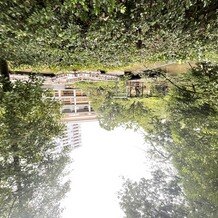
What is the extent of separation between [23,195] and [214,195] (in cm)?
1156

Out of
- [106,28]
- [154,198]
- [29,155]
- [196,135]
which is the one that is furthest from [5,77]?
[154,198]

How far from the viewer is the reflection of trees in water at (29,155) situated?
11820 mm

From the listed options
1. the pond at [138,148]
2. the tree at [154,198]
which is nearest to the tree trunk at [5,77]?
the pond at [138,148]

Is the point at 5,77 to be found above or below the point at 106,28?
below

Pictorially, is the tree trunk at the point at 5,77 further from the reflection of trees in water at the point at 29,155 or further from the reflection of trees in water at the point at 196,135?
the reflection of trees in water at the point at 196,135

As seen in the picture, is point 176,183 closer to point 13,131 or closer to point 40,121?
point 40,121

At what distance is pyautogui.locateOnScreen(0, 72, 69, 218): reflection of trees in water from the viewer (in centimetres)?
1182

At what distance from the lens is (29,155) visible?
13.4m

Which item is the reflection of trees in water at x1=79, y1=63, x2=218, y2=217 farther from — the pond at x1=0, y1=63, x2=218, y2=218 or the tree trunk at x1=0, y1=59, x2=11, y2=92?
the tree trunk at x1=0, y1=59, x2=11, y2=92

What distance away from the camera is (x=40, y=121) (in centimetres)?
1398

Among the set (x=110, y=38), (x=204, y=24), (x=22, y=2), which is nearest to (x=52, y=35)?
(x=22, y=2)

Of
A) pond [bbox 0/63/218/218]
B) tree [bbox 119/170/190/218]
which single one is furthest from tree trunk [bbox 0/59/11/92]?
tree [bbox 119/170/190/218]

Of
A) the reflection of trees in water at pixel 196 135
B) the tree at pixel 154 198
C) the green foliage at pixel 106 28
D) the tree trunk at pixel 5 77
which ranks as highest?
the green foliage at pixel 106 28

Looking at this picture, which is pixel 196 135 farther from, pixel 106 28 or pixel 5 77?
pixel 5 77
